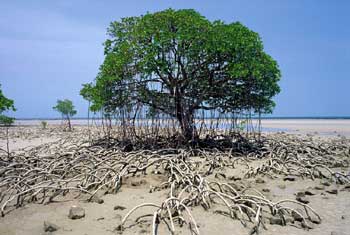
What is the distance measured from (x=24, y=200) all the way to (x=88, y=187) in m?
1.03

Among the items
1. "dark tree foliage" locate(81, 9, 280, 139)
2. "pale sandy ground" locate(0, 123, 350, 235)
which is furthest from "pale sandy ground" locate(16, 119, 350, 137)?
"pale sandy ground" locate(0, 123, 350, 235)

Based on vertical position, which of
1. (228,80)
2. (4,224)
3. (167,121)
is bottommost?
(4,224)

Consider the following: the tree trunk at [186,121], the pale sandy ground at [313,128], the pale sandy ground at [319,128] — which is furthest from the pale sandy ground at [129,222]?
the pale sandy ground at [319,128]

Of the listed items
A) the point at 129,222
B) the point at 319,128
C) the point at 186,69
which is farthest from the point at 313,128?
the point at 129,222

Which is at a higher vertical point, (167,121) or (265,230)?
(167,121)

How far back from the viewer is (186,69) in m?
10.0

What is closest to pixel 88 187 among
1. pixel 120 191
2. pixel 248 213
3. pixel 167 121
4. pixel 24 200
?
pixel 120 191

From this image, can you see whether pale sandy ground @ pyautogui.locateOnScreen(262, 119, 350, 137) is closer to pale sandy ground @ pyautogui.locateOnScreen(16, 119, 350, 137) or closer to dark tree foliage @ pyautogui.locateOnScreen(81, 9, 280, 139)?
pale sandy ground @ pyautogui.locateOnScreen(16, 119, 350, 137)

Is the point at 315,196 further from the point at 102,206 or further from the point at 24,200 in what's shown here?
the point at 24,200

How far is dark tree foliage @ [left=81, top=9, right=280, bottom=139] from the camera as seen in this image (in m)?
9.27

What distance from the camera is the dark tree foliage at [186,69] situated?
927cm

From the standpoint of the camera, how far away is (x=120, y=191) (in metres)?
5.77

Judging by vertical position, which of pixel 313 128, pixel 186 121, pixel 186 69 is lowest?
pixel 313 128

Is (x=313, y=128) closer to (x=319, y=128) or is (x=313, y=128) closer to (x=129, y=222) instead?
(x=319, y=128)
